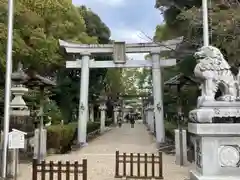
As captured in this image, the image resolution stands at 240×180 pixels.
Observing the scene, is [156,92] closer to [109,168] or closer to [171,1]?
[171,1]

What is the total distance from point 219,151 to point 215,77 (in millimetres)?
1356

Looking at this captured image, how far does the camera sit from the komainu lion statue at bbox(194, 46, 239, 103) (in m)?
6.23

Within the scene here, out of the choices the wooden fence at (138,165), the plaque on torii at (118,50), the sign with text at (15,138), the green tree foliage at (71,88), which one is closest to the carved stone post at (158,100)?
the plaque on torii at (118,50)

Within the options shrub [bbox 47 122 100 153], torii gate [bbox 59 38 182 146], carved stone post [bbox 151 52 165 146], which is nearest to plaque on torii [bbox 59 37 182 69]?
torii gate [bbox 59 38 182 146]

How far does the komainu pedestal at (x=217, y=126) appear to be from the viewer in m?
5.80

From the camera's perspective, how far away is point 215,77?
6.28m

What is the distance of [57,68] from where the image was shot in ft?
95.2

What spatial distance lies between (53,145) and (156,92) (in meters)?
7.23

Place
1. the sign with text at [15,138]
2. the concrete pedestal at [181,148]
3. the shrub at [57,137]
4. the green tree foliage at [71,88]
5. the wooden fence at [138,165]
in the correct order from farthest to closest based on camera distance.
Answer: the green tree foliage at [71,88] < the shrub at [57,137] < the concrete pedestal at [181,148] < the wooden fence at [138,165] < the sign with text at [15,138]

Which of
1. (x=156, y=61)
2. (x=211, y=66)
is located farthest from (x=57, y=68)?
(x=211, y=66)

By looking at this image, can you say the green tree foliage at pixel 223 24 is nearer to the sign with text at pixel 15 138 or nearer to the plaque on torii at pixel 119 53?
the plaque on torii at pixel 119 53

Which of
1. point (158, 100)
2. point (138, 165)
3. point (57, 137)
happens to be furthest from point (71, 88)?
point (138, 165)

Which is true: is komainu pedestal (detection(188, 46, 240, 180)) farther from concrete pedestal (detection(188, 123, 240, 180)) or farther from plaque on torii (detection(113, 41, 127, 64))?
plaque on torii (detection(113, 41, 127, 64))

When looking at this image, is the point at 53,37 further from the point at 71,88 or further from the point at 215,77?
the point at 215,77
